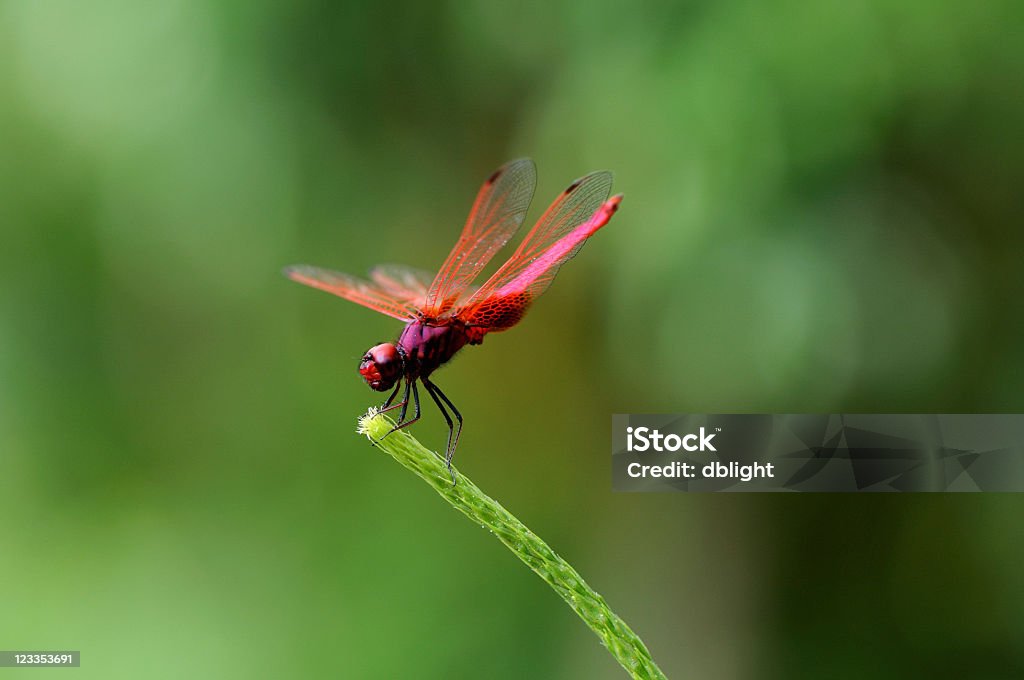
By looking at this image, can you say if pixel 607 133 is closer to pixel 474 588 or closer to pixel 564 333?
pixel 564 333

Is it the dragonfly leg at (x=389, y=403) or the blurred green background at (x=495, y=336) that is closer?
the dragonfly leg at (x=389, y=403)

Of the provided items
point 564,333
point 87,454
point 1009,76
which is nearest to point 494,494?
point 564,333

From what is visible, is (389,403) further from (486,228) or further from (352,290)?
(486,228)

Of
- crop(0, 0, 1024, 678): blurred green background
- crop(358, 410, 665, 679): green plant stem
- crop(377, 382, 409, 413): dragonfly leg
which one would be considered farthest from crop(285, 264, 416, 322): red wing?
crop(0, 0, 1024, 678): blurred green background

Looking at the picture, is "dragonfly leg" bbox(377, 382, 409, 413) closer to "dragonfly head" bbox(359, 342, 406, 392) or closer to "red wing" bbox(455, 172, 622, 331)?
"dragonfly head" bbox(359, 342, 406, 392)

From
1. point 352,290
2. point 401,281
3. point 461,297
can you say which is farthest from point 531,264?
point 401,281

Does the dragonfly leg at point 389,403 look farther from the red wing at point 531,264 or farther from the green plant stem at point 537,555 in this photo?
the green plant stem at point 537,555

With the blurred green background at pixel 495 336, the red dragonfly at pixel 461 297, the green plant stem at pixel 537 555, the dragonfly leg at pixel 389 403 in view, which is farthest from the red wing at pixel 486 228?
the blurred green background at pixel 495 336
